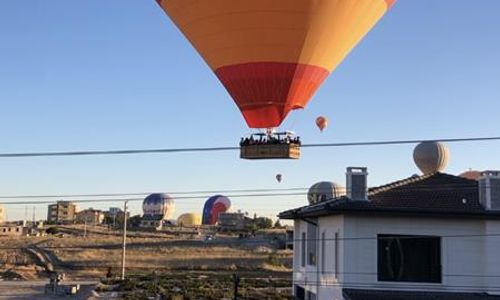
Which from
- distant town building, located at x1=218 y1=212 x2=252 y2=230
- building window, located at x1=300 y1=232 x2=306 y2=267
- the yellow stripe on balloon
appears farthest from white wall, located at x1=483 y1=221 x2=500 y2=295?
distant town building, located at x1=218 y1=212 x2=252 y2=230

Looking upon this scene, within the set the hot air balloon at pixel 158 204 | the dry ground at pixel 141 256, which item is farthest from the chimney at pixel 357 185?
the hot air balloon at pixel 158 204

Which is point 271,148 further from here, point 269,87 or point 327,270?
Answer: point 327,270

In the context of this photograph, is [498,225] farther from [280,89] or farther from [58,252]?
[58,252]

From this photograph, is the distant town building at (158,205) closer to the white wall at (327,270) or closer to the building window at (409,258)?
the white wall at (327,270)

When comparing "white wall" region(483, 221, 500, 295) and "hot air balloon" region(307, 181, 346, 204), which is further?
"hot air balloon" region(307, 181, 346, 204)

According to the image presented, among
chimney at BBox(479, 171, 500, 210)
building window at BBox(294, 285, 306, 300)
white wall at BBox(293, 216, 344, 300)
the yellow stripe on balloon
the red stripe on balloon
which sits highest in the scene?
the yellow stripe on balloon

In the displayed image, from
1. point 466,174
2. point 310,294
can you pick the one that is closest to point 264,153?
point 310,294

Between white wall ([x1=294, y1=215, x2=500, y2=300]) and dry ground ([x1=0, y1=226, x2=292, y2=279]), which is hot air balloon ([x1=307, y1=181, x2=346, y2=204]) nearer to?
white wall ([x1=294, y1=215, x2=500, y2=300])
